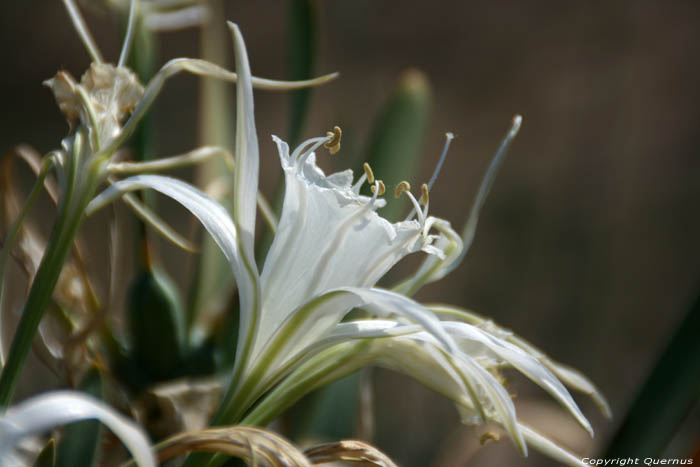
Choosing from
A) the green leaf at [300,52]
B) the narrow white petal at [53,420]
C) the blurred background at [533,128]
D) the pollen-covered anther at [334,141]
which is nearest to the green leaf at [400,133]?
the green leaf at [300,52]

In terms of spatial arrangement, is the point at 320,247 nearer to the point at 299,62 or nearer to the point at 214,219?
the point at 214,219

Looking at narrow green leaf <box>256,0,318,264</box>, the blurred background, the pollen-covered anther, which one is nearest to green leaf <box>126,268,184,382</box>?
narrow green leaf <box>256,0,318,264</box>

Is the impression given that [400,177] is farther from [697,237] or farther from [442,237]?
[697,237]

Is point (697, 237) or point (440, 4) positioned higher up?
point (440, 4)

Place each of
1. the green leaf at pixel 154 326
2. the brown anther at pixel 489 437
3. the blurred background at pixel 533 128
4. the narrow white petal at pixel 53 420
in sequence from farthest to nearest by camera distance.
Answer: the blurred background at pixel 533 128 → the green leaf at pixel 154 326 → the brown anther at pixel 489 437 → the narrow white petal at pixel 53 420

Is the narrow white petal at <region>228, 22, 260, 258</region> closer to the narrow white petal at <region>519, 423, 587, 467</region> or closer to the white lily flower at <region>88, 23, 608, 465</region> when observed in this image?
the white lily flower at <region>88, 23, 608, 465</region>

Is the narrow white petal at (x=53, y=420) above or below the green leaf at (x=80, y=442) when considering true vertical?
above

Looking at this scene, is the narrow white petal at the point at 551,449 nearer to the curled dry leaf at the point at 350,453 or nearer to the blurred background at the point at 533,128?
the curled dry leaf at the point at 350,453

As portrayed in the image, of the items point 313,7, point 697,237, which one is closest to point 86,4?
point 313,7
